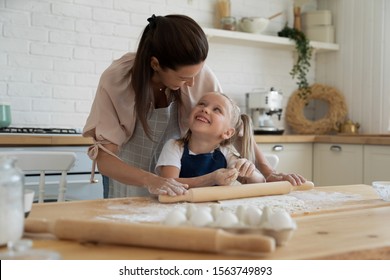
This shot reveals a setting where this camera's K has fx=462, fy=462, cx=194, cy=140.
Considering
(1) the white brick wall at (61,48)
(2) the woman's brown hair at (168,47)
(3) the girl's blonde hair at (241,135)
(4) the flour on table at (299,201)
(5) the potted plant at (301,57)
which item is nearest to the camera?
(4) the flour on table at (299,201)

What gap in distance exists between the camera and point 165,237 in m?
0.73

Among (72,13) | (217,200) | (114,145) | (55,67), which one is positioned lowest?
(217,200)

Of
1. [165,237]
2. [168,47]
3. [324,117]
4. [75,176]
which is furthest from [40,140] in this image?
[324,117]

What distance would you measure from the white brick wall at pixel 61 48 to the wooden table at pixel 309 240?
6.70 feet

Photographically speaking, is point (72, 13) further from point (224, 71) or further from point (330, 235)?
point (330, 235)

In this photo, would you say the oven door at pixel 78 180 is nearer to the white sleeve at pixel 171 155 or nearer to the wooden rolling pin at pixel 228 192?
the white sleeve at pixel 171 155

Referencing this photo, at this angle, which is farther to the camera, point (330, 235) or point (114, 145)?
point (114, 145)

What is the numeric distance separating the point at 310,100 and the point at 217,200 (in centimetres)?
316

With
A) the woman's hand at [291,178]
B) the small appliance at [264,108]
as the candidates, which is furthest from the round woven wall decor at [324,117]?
the woman's hand at [291,178]

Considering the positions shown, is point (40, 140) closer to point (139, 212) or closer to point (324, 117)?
point (139, 212)

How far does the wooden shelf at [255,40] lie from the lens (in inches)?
137
